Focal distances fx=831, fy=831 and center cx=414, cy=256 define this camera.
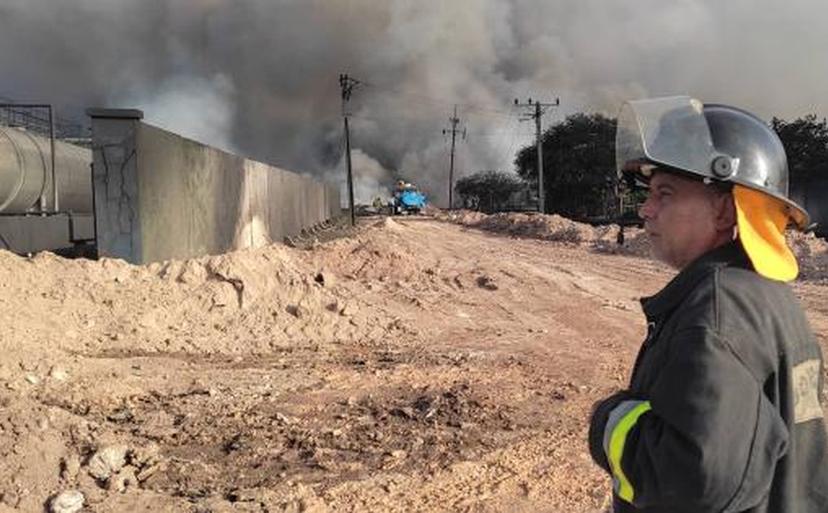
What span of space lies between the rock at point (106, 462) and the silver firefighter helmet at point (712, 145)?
13.0 feet

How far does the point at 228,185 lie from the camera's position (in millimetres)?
13594

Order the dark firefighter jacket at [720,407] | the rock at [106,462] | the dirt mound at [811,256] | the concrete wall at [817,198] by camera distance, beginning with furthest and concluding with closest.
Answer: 1. the concrete wall at [817,198]
2. the dirt mound at [811,256]
3. the rock at [106,462]
4. the dark firefighter jacket at [720,407]

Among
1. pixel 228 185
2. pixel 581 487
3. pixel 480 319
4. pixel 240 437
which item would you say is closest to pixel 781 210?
pixel 581 487

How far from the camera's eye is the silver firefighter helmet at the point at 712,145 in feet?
5.07

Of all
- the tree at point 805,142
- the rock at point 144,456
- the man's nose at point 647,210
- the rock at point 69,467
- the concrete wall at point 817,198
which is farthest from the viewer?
the tree at point 805,142

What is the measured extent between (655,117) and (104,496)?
385 cm

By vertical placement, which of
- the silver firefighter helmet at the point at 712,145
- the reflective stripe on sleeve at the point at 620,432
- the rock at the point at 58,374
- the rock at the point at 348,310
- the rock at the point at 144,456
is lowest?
the rock at the point at 144,456

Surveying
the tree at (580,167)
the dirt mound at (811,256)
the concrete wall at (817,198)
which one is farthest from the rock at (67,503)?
the tree at (580,167)

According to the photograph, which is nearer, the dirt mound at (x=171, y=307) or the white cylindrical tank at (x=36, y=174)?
the dirt mound at (x=171, y=307)

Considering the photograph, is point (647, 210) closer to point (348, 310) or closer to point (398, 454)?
point (398, 454)

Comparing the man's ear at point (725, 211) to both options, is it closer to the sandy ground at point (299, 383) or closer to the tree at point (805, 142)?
the sandy ground at point (299, 383)

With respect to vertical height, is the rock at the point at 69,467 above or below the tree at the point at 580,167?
below

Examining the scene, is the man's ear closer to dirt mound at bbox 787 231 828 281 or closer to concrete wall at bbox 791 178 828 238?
dirt mound at bbox 787 231 828 281

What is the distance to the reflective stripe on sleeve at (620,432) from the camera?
1439 millimetres
